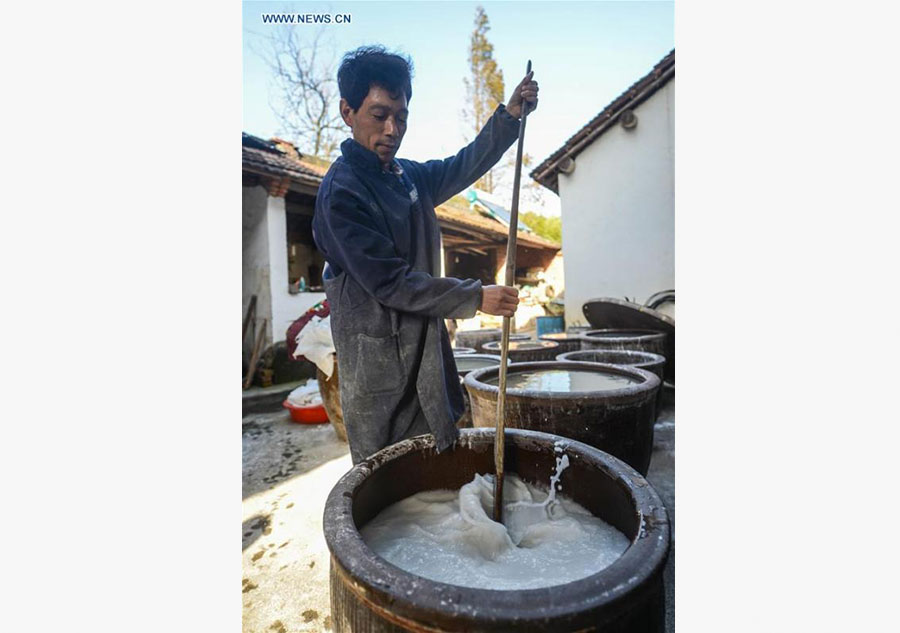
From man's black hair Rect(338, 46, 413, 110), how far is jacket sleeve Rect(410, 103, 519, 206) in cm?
34

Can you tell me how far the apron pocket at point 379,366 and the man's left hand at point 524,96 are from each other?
2.92 feet

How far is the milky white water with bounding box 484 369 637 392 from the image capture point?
98.3 inches

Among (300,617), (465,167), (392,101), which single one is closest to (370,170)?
(392,101)

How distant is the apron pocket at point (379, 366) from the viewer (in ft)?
4.67

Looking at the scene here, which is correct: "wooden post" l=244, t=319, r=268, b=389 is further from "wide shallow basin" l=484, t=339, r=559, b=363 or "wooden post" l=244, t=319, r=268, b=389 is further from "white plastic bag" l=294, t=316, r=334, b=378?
"wide shallow basin" l=484, t=339, r=559, b=363

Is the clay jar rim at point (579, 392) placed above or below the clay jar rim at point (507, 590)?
above

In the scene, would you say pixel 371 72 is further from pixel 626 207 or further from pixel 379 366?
pixel 626 207

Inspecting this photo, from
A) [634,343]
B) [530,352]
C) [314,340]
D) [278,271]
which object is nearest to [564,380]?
[530,352]

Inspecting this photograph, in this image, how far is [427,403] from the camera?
145 centimetres

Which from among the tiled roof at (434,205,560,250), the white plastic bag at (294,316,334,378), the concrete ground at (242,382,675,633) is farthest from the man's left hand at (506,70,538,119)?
the tiled roof at (434,205,560,250)

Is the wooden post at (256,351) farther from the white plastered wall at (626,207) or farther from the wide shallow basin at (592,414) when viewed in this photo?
the white plastered wall at (626,207)

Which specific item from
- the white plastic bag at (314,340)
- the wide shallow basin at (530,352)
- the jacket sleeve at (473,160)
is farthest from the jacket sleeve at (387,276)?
the wide shallow basin at (530,352)

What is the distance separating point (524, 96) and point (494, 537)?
136 cm
